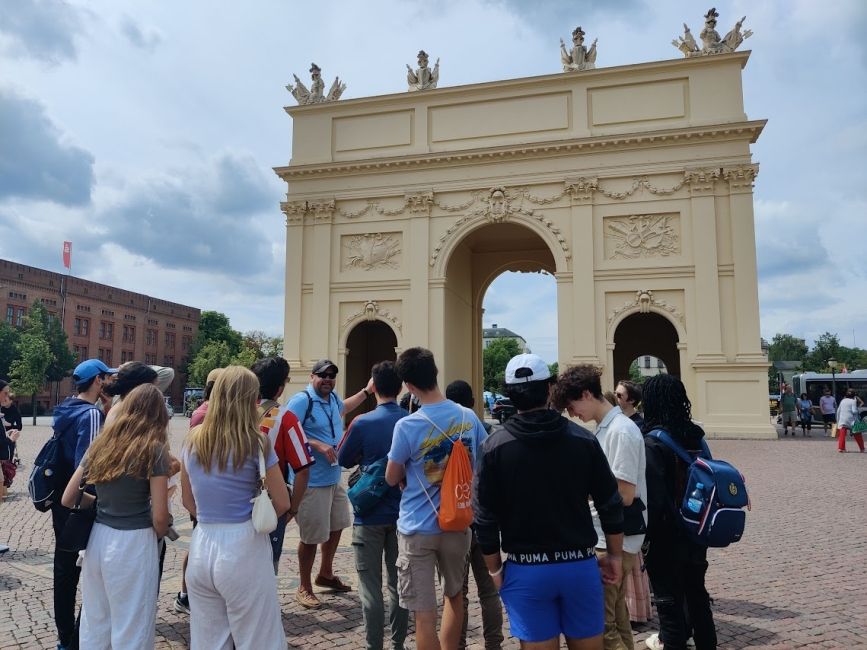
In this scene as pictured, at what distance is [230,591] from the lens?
3072mm

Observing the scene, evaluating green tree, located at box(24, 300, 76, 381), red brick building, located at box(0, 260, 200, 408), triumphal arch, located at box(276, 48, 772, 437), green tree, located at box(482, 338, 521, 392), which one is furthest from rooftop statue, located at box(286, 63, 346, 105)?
green tree, located at box(482, 338, 521, 392)

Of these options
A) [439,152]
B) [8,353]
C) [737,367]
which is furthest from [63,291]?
[737,367]

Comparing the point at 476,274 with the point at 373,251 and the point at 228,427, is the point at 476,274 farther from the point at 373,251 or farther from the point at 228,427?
the point at 228,427

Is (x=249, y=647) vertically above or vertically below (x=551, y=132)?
below

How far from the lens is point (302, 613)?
5.09 metres

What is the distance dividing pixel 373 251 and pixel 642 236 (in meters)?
10.6

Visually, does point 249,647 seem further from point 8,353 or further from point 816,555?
point 8,353

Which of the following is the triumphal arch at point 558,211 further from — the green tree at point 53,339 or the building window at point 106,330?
the building window at point 106,330

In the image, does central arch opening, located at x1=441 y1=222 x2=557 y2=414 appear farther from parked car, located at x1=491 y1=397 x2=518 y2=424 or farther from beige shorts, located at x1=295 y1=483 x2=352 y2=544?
beige shorts, located at x1=295 y1=483 x2=352 y2=544

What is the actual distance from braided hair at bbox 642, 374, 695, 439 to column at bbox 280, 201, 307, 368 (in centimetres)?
→ 2211

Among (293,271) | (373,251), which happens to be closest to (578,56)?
(373,251)

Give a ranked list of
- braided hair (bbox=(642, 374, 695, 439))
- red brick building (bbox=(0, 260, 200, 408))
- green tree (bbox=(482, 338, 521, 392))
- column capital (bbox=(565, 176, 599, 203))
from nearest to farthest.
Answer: braided hair (bbox=(642, 374, 695, 439))
column capital (bbox=(565, 176, 599, 203))
red brick building (bbox=(0, 260, 200, 408))
green tree (bbox=(482, 338, 521, 392))

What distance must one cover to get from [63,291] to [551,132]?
51091 millimetres

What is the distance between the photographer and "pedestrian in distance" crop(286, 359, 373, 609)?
210 inches
